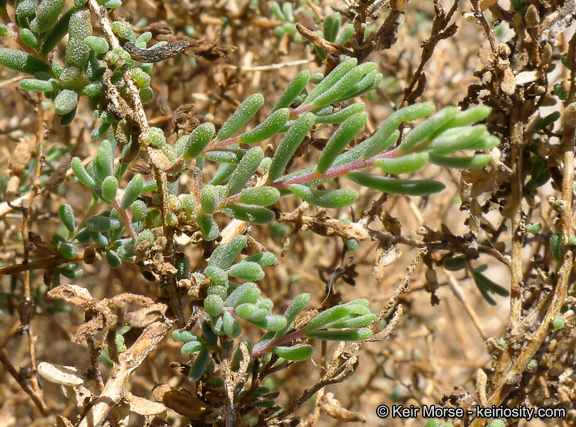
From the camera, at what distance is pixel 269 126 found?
103 centimetres

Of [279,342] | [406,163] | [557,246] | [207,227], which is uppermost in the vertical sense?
[406,163]

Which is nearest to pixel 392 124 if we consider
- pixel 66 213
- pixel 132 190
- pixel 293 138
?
pixel 293 138

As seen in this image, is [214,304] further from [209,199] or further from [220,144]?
[220,144]

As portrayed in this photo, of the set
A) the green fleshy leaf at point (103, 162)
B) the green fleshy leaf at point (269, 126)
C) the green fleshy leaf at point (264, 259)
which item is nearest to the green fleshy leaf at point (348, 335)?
the green fleshy leaf at point (264, 259)

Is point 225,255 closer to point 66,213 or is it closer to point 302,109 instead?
point 302,109

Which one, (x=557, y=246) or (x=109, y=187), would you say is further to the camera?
(x=557, y=246)

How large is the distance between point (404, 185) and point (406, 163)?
0.20 ft

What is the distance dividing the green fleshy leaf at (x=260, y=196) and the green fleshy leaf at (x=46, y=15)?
49 centimetres

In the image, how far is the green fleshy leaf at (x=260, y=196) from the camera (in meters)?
0.95

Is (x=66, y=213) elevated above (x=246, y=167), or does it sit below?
below

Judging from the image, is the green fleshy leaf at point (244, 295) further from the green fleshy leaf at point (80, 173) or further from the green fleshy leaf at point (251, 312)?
the green fleshy leaf at point (80, 173)

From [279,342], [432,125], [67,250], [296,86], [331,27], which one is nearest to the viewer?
[432,125]

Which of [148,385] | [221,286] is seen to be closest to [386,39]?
[221,286]

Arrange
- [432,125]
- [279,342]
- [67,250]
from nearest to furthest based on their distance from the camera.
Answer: [432,125]
[279,342]
[67,250]
